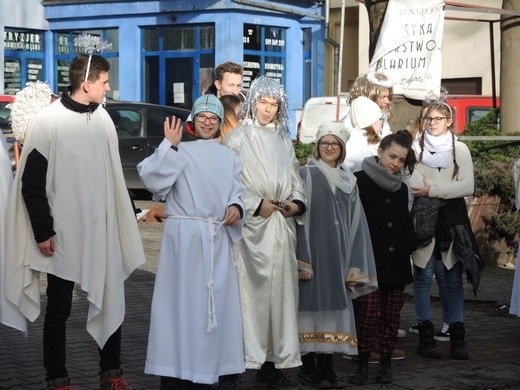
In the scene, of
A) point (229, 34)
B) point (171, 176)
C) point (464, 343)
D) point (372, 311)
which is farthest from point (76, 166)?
point (229, 34)

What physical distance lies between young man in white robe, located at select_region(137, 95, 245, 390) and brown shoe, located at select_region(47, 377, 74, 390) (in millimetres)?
449

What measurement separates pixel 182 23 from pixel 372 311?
22.3m

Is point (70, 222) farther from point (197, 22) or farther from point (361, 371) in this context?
point (197, 22)

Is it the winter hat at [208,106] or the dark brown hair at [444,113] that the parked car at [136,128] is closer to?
the dark brown hair at [444,113]

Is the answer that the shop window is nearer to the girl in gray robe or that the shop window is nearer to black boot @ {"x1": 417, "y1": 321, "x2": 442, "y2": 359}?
black boot @ {"x1": 417, "y1": 321, "x2": 442, "y2": 359}

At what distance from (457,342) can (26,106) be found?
3.34 m

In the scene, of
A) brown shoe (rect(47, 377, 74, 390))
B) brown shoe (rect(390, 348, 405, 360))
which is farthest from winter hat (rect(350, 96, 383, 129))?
brown shoe (rect(47, 377, 74, 390))

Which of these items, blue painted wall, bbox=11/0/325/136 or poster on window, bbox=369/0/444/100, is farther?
blue painted wall, bbox=11/0/325/136

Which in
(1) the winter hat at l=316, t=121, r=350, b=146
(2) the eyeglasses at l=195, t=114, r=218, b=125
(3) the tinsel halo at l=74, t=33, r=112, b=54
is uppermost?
(3) the tinsel halo at l=74, t=33, r=112, b=54

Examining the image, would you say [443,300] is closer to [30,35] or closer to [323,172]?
[323,172]

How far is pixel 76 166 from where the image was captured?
6.66 m

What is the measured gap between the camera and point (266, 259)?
278 inches

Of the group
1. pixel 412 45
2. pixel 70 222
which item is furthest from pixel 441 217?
pixel 412 45

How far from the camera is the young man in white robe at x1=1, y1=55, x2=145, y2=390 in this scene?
6598 millimetres
